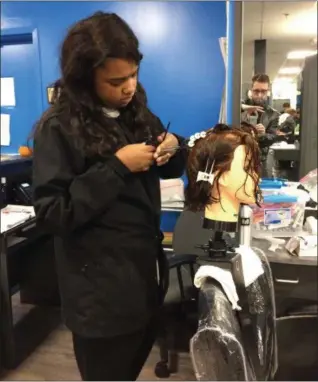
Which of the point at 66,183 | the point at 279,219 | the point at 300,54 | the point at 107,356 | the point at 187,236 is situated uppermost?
the point at 300,54

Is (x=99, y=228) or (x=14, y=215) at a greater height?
(x=99, y=228)

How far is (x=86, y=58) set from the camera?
2.68ft

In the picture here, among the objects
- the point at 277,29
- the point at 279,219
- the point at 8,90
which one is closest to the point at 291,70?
the point at 277,29

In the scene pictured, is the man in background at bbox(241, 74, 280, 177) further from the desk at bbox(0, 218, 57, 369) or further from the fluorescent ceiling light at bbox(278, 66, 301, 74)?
the desk at bbox(0, 218, 57, 369)

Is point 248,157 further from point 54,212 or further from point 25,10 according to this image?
point 25,10

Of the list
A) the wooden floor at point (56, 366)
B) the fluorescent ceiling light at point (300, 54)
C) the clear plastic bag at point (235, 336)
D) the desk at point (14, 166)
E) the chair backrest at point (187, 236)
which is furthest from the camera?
the desk at point (14, 166)

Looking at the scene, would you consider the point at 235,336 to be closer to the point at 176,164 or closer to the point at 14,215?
the point at 176,164

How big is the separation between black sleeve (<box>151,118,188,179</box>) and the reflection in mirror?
51 cm

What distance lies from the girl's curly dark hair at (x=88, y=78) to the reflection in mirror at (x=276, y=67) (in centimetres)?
69

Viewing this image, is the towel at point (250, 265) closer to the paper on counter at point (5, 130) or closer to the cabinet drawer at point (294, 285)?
the cabinet drawer at point (294, 285)

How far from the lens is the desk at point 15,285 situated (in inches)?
70.9

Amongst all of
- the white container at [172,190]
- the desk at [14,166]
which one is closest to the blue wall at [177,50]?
the white container at [172,190]

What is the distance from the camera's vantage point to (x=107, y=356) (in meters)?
0.97

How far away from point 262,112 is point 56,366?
5.06 feet
